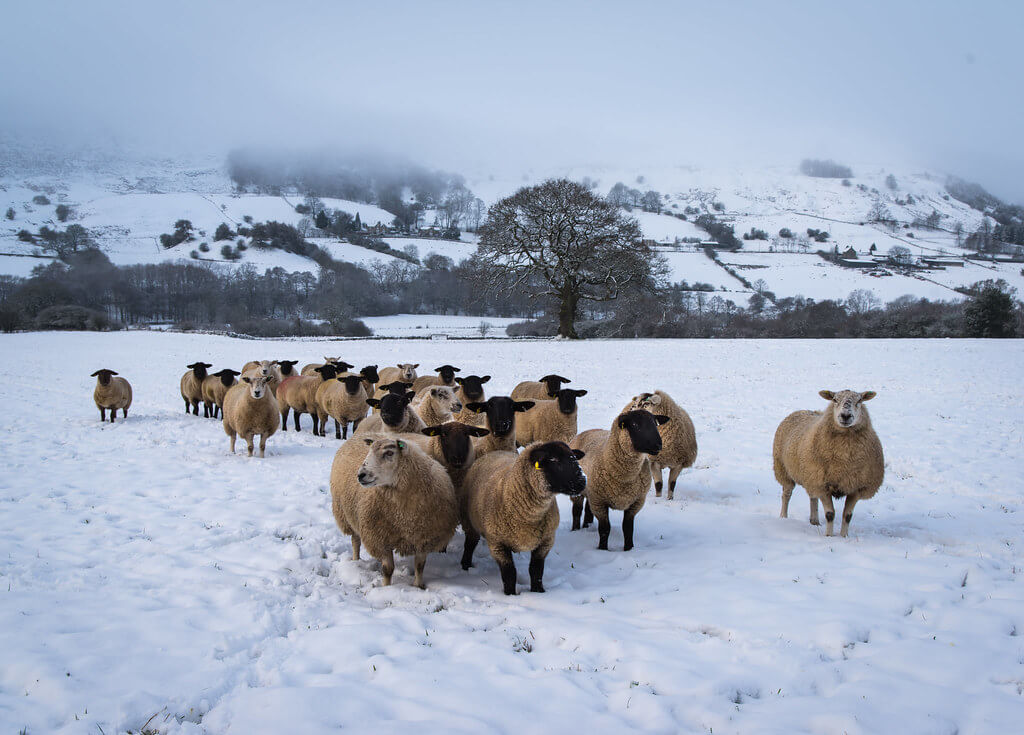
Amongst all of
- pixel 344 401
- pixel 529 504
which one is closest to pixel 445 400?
pixel 529 504

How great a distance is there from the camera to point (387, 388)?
10.8 metres

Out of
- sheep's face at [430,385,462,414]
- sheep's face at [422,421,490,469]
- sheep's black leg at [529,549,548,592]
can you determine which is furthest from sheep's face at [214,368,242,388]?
sheep's black leg at [529,549,548,592]

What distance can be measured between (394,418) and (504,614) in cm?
397

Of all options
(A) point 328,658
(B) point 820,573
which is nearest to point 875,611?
(B) point 820,573

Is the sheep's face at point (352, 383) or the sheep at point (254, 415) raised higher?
the sheep's face at point (352, 383)

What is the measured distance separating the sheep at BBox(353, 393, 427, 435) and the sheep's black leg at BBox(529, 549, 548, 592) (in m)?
3.25

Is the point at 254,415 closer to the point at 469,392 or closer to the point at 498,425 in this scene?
the point at 469,392

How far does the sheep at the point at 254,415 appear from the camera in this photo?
34.1 feet

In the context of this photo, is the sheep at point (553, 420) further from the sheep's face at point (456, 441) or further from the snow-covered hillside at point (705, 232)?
the snow-covered hillside at point (705, 232)

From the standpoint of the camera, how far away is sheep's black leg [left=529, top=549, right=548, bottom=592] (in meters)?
5.11

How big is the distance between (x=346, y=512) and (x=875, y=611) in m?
5.14

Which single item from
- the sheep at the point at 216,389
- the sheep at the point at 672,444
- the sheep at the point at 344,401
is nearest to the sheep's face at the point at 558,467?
the sheep at the point at 672,444

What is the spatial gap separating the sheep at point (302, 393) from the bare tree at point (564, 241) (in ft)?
79.3

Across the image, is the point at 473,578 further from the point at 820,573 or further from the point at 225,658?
the point at 820,573
